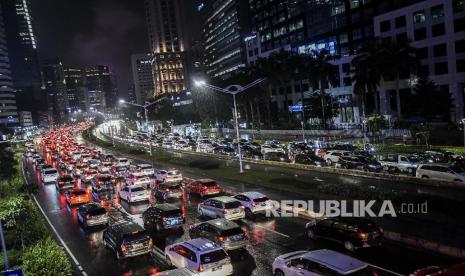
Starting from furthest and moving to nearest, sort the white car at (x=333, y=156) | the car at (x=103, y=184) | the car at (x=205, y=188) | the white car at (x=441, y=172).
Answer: the white car at (x=333, y=156) → the car at (x=103, y=184) → the car at (x=205, y=188) → the white car at (x=441, y=172)

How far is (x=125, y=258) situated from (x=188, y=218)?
789 cm

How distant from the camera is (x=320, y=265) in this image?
586 inches

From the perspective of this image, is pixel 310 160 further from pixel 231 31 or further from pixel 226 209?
pixel 231 31

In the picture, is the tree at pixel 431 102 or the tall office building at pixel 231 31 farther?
the tall office building at pixel 231 31

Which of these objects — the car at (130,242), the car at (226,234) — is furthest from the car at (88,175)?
the car at (226,234)

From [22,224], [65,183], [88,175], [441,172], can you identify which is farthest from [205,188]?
[88,175]

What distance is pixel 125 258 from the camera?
21.2 meters

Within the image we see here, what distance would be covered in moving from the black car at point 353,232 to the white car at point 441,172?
1437 centimetres

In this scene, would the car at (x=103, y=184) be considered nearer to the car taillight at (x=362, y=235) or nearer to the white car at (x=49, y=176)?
the white car at (x=49, y=176)

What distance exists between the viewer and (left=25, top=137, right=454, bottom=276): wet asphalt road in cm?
1809

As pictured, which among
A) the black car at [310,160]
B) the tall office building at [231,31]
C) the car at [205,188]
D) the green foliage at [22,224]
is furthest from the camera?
the tall office building at [231,31]

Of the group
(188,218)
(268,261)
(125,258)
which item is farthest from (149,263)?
(188,218)

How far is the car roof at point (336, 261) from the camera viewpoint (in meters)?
14.1

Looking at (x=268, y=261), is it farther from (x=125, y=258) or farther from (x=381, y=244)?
(x=125, y=258)
